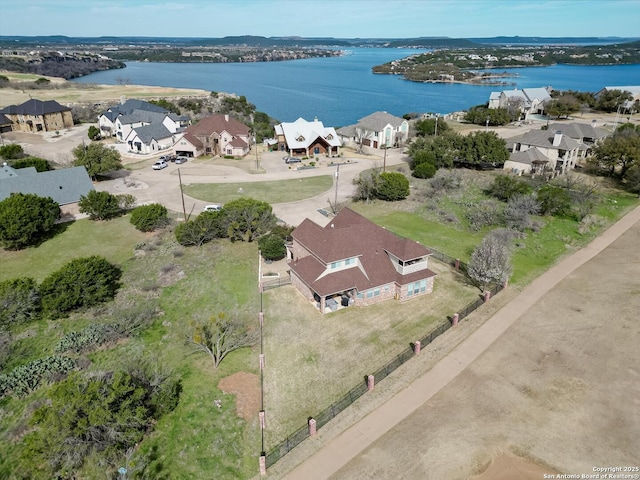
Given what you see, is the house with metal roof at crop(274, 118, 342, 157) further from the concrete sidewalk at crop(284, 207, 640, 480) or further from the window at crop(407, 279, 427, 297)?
the concrete sidewalk at crop(284, 207, 640, 480)

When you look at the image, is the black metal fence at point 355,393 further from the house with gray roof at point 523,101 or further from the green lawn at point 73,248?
the house with gray roof at point 523,101

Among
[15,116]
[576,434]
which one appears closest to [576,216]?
[576,434]

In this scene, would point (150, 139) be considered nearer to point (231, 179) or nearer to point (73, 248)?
point (231, 179)

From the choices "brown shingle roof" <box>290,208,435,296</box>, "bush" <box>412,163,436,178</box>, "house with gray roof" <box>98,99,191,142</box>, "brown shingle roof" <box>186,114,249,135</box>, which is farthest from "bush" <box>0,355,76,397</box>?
"house with gray roof" <box>98,99,191,142</box>

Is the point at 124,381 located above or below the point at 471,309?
above

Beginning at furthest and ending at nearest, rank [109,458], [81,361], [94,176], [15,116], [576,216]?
[15,116], [94,176], [576,216], [81,361], [109,458]

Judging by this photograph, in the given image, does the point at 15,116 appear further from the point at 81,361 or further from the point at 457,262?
the point at 457,262

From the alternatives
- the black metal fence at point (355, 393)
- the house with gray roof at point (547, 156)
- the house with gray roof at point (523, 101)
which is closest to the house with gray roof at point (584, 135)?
the house with gray roof at point (547, 156)
